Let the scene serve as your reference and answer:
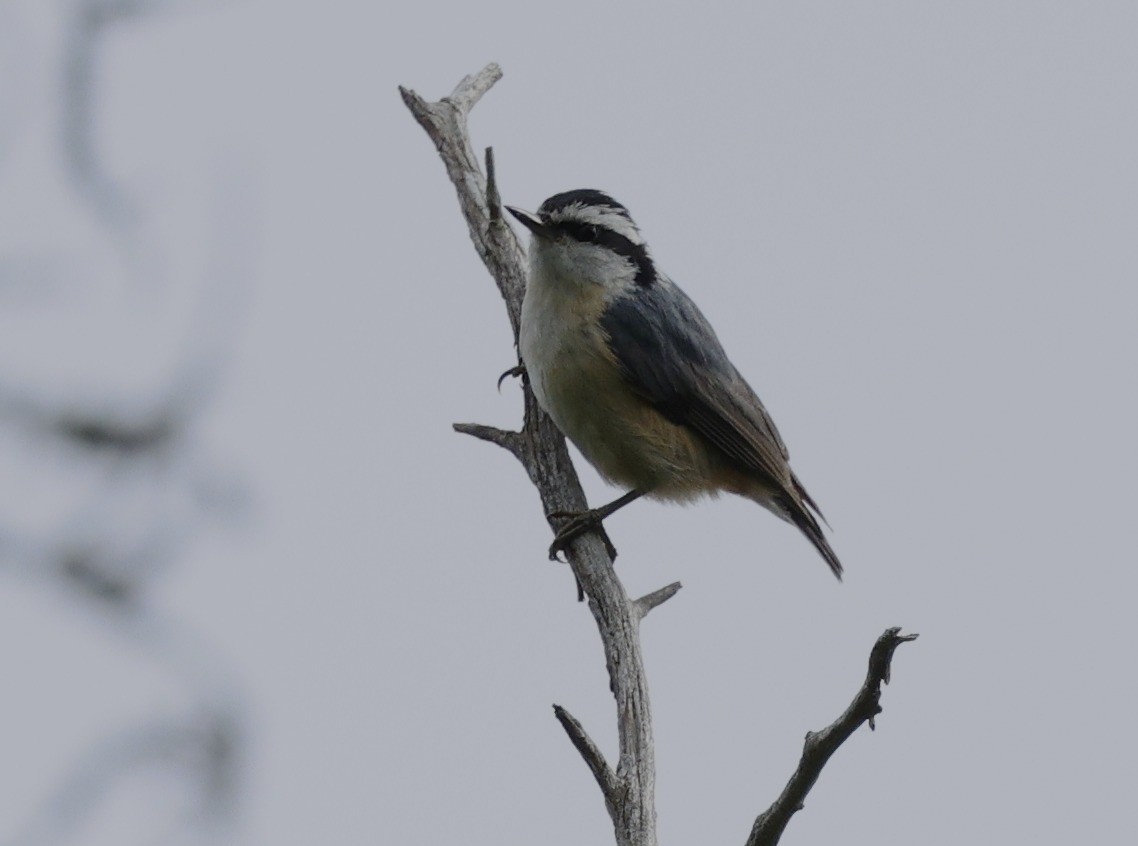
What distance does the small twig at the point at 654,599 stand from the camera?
15.5 feet

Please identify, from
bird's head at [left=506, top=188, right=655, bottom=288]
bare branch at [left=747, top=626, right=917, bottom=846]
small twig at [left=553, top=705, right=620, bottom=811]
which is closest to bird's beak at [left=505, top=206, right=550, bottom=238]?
bird's head at [left=506, top=188, right=655, bottom=288]

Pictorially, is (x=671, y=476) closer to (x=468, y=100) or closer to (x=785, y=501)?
(x=785, y=501)

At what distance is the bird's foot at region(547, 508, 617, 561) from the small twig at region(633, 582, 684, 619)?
1.20 feet

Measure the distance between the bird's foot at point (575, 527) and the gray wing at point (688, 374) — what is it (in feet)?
2.37

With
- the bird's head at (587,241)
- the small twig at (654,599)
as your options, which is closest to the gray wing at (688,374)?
the bird's head at (587,241)

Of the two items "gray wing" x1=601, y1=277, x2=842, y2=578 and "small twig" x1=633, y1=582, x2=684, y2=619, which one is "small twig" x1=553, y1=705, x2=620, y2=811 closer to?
"small twig" x1=633, y1=582, x2=684, y2=619

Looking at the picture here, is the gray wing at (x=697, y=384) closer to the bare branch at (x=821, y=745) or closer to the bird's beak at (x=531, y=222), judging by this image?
the bird's beak at (x=531, y=222)

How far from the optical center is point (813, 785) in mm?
3510

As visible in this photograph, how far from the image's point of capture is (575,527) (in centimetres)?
509

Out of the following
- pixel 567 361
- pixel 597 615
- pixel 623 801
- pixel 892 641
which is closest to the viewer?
pixel 892 641

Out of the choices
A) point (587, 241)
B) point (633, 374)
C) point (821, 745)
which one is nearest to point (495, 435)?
point (633, 374)

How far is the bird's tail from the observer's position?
6059mm

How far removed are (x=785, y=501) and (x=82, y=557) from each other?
416 centimetres

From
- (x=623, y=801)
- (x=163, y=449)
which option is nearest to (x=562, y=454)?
(x=623, y=801)
